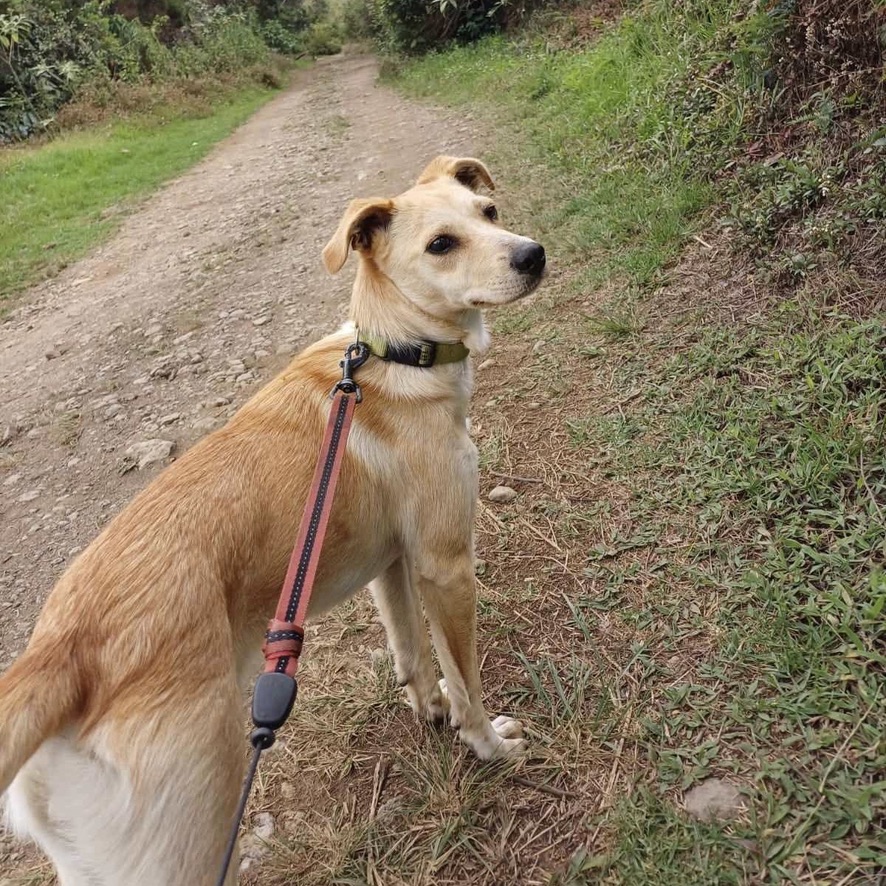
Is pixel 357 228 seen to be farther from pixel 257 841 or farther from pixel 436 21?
pixel 436 21

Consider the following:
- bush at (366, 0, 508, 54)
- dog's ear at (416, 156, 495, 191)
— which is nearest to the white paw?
dog's ear at (416, 156, 495, 191)

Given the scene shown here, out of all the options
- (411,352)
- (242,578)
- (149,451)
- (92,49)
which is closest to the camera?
(242,578)

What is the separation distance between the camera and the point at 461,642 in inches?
92.6

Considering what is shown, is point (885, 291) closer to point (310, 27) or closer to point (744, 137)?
point (744, 137)

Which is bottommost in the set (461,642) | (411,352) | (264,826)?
(264,826)

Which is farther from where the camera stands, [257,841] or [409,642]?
[409,642]

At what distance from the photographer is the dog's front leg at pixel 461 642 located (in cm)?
231

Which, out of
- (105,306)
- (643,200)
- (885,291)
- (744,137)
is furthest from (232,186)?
(885,291)

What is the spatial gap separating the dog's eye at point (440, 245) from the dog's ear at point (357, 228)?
0.76 ft

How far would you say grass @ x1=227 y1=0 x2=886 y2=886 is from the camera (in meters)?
1.95

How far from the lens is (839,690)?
2018 mm

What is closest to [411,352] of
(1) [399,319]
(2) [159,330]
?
(1) [399,319]

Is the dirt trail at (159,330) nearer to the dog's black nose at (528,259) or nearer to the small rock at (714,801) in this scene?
the dog's black nose at (528,259)

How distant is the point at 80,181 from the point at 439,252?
12.0 m
